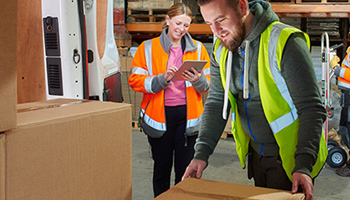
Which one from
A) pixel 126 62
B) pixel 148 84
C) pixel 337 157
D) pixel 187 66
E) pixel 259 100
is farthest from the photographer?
pixel 126 62

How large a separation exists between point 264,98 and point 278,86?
0.28 ft

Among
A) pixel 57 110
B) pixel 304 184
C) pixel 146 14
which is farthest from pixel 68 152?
pixel 146 14

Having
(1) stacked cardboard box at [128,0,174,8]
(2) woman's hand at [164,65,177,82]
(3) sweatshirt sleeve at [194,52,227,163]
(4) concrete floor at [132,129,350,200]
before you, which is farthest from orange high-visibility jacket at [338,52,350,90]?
(3) sweatshirt sleeve at [194,52,227,163]

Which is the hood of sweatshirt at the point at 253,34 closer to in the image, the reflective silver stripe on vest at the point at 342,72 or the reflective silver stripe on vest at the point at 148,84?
the reflective silver stripe on vest at the point at 148,84

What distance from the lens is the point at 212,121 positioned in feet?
6.18

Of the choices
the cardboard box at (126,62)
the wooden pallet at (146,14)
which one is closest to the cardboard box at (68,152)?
the cardboard box at (126,62)

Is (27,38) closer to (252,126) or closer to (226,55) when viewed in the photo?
(226,55)

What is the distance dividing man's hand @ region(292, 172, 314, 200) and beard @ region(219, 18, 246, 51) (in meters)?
0.66

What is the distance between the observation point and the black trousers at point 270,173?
5.81 ft

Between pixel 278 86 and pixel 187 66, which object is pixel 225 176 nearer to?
pixel 187 66

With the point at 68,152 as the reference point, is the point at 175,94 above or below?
below

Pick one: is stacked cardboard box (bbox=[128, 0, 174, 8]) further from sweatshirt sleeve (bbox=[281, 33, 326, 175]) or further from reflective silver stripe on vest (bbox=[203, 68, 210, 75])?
sweatshirt sleeve (bbox=[281, 33, 326, 175])

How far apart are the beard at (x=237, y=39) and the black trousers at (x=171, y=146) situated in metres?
1.28

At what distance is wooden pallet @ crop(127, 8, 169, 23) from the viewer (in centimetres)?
682
